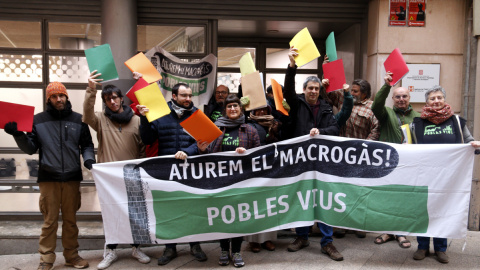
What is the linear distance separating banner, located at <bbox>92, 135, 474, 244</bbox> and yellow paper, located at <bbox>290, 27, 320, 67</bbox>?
33.5 inches

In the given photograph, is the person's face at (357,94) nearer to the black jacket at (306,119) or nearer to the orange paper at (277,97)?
the black jacket at (306,119)

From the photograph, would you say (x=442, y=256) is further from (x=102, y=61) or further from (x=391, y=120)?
(x=102, y=61)

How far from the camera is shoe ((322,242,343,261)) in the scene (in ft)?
15.3

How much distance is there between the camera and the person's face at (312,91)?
477cm

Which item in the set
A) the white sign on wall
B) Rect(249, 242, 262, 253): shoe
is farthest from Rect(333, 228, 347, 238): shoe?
the white sign on wall

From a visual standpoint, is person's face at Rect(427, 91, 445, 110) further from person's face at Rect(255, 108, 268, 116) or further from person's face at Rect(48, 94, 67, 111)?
person's face at Rect(48, 94, 67, 111)

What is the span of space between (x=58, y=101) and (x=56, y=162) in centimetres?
64

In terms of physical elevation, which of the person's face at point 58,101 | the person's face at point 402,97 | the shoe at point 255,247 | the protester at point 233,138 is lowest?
the shoe at point 255,247

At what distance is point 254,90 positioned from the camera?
4570 millimetres

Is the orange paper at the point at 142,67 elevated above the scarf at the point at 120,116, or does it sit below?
above

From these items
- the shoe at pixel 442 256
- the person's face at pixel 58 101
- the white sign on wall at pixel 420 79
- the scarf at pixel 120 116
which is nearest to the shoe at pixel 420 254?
the shoe at pixel 442 256

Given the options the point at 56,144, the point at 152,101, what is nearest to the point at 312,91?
the point at 152,101

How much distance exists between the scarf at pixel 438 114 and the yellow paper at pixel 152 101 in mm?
2854

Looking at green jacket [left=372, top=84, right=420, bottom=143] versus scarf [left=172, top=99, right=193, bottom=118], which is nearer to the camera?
scarf [left=172, top=99, right=193, bottom=118]
